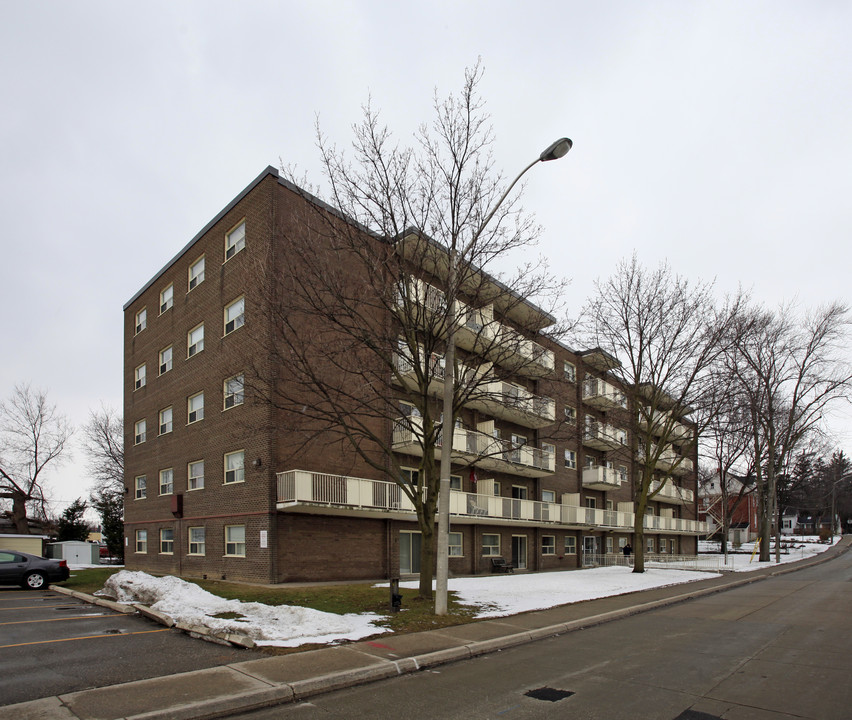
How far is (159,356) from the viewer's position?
29188mm

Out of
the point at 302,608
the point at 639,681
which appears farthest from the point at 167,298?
the point at 639,681

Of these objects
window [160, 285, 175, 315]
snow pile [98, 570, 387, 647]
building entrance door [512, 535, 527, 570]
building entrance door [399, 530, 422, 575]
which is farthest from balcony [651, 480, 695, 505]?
snow pile [98, 570, 387, 647]

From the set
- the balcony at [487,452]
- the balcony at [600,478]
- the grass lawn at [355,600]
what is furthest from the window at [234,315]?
the balcony at [600,478]

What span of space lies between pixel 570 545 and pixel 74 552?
95.6 ft

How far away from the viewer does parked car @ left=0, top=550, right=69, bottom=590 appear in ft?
64.4

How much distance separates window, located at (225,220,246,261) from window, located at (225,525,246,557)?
1019 cm

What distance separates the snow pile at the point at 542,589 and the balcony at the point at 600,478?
40.8ft

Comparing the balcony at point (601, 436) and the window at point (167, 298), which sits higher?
the window at point (167, 298)

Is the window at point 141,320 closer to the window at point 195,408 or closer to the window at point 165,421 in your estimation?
the window at point 165,421

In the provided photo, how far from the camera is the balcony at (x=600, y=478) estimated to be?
38438mm

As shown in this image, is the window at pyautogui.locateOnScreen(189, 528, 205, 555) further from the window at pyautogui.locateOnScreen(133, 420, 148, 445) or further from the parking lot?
the parking lot

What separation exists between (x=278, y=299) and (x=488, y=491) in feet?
59.8

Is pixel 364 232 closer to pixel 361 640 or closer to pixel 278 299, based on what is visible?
pixel 278 299

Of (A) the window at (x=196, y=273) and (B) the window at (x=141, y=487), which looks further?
(B) the window at (x=141, y=487)
